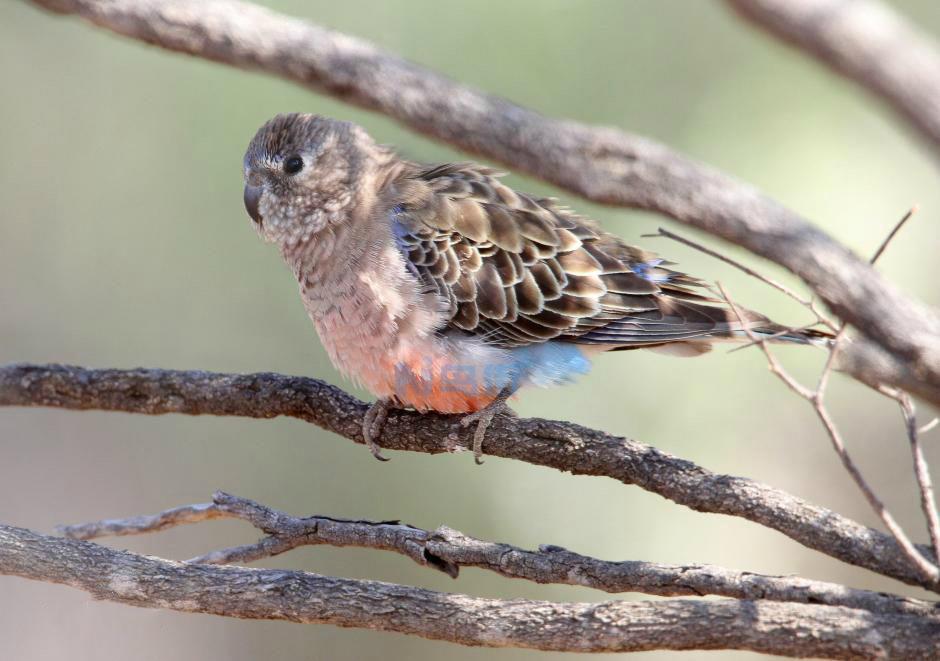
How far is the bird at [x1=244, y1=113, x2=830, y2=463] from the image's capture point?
178 inches

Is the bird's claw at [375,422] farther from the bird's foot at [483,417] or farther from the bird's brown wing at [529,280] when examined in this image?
the bird's brown wing at [529,280]

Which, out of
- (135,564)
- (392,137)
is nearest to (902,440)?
(392,137)

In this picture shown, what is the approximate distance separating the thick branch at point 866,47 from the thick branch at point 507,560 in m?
1.47

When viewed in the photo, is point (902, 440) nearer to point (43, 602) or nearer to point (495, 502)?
point (495, 502)

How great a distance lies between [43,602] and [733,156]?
5.80m

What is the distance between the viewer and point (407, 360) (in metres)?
4.48

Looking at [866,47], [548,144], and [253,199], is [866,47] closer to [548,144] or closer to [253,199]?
[548,144]

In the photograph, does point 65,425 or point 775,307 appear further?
point 65,425

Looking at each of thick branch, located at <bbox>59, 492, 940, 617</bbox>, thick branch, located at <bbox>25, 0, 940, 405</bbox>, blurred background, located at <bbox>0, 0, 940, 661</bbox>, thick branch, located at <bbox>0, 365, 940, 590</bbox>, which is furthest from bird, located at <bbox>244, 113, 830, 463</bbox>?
blurred background, located at <bbox>0, 0, 940, 661</bbox>

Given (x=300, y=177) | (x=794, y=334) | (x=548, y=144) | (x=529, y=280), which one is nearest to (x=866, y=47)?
(x=548, y=144)

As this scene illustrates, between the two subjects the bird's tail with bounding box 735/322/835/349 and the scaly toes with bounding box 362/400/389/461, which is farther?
the scaly toes with bounding box 362/400/389/461

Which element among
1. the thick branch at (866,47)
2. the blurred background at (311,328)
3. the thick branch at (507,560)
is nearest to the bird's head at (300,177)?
the blurred background at (311,328)

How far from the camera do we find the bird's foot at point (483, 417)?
430cm

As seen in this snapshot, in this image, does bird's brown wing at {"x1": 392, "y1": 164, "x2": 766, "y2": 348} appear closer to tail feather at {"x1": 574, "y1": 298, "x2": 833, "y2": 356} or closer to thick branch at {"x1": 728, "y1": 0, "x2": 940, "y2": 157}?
tail feather at {"x1": 574, "y1": 298, "x2": 833, "y2": 356}
